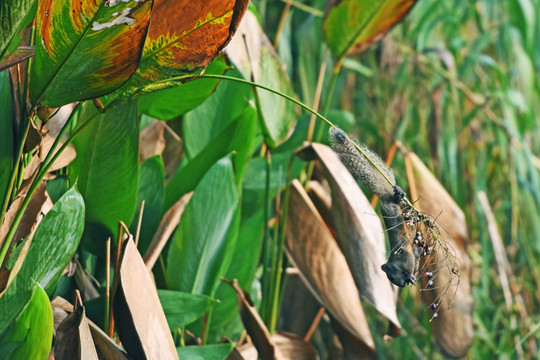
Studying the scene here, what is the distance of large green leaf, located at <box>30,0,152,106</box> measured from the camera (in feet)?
1.70

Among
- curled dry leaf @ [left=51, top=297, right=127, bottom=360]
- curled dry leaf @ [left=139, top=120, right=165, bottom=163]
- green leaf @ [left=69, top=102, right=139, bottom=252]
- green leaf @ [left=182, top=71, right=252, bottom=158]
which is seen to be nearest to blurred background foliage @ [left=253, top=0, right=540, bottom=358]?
green leaf @ [left=182, top=71, right=252, bottom=158]

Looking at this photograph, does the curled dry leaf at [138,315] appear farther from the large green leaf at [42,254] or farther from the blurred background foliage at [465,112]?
the blurred background foliage at [465,112]

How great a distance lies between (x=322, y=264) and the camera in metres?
0.94

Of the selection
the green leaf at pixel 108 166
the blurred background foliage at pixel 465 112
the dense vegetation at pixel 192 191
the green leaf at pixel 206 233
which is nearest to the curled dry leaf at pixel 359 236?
the dense vegetation at pixel 192 191

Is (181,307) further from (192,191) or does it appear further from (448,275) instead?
(448,275)

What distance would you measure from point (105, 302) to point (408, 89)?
48.8 inches

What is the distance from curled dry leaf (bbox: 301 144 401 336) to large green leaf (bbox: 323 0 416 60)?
18 cm

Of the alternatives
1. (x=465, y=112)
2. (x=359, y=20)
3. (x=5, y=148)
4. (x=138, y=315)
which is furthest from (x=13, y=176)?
(x=465, y=112)

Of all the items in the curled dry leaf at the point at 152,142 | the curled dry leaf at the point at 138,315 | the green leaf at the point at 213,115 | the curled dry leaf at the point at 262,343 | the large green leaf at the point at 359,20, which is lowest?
the curled dry leaf at the point at 262,343

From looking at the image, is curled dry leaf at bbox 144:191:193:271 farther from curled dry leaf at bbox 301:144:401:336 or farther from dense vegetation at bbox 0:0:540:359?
curled dry leaf at bbox 301:144:401:336

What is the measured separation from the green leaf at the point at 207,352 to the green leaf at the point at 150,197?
159 millimetres

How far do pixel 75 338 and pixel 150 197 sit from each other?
0.27m

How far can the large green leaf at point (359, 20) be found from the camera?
0.93 metres

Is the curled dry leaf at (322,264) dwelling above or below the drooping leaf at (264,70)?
below
